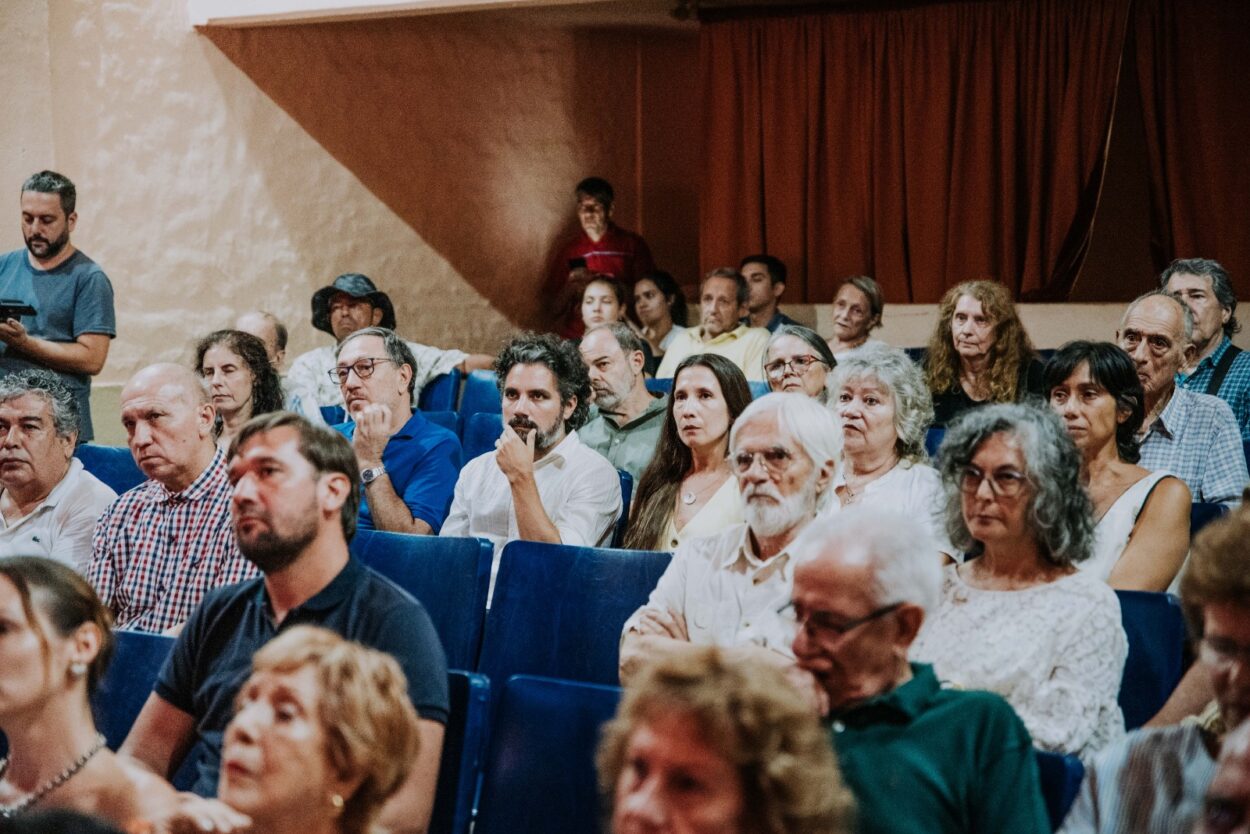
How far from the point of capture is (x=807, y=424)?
2.58 metres

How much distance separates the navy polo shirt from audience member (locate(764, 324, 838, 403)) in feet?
7.42

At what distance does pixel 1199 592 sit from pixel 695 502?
1829 mm

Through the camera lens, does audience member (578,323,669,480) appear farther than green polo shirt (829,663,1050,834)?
Yes

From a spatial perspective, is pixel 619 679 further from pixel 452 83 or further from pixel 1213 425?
pixel 452 83

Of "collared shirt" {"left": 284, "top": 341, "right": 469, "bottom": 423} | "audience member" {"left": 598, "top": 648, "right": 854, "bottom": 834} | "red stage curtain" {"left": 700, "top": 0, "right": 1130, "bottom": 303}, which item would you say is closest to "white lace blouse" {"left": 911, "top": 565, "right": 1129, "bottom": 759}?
"audience member" {"left": 598, "top": 648, "right": 854, "bottom": 834}

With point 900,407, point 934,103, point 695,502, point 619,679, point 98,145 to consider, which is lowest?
point 619,679

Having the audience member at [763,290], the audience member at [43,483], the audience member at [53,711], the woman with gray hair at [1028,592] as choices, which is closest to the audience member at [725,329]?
the audience member at [763,290]

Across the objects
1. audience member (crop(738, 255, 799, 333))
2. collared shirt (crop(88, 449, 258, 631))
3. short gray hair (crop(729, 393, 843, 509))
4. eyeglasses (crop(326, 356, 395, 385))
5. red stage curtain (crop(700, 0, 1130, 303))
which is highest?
red stage curtain (crop(700, 0, 1130, 303))

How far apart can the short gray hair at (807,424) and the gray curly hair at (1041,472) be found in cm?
21

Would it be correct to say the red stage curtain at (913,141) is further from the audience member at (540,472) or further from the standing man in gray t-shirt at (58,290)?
the standing man in gray t-shirt at (58,290)

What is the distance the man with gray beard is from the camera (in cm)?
244

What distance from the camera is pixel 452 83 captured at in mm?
7223

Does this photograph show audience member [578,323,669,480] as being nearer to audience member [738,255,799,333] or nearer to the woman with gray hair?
the woman with gray hair

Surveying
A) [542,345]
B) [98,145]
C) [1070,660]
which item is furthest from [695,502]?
[98,145]
